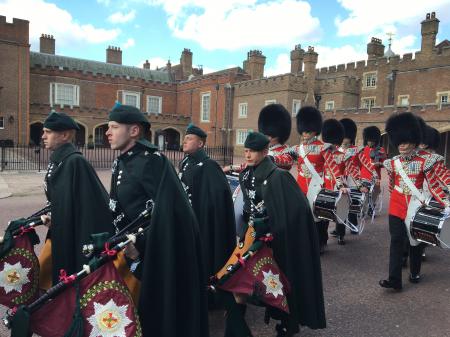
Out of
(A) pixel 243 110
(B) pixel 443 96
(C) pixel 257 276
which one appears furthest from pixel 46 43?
(C) pixel 257 276

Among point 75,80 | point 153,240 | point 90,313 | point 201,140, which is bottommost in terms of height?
point 90,313

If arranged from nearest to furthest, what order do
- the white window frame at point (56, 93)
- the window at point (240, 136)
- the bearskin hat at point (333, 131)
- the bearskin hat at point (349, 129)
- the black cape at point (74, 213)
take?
the black cape at point (74, 213) < the bearskin hat at point (333, 131) < the bearskin hat at point (349, 129) < the white window frame at point (56, 93) < the window at point (240, 136)

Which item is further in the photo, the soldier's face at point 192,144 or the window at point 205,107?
the window at point 205,107

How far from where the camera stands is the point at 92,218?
326cm

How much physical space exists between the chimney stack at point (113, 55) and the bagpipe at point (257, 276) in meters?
49.4

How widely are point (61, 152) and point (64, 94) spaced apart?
39.1 metres

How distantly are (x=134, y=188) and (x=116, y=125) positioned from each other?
1.84 feet

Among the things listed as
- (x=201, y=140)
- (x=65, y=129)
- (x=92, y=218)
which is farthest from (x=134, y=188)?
(x=201, y=140)

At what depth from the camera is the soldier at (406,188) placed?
520 cm

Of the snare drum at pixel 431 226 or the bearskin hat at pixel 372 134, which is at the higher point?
the bearskin hat at pixel 372 134

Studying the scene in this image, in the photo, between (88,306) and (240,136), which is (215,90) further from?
(88,306)

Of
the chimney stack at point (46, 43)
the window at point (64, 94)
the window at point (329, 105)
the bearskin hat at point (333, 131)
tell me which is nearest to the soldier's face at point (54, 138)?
the bearskin hat at point (333, 131)

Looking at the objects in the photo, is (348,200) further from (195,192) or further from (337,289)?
(195,192)

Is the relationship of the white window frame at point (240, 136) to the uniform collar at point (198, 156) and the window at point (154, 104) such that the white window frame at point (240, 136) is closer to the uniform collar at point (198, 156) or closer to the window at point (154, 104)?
the window at point (154, 104)
